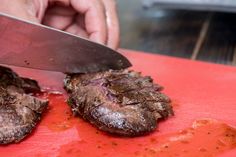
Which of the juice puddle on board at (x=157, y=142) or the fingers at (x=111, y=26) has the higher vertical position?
the fingers at (x=111, y=26)

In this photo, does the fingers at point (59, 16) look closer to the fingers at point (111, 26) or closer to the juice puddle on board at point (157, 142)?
the fingers at point (111, 26)

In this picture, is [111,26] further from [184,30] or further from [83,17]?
[184,30]

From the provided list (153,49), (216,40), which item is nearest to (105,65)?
(153,49)

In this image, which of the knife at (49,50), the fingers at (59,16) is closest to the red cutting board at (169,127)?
the knife at (49,50)

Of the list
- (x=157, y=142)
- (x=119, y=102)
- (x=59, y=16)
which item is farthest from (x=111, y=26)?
(x=157, y=142)

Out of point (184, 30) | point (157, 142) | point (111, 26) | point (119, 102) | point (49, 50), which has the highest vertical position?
point (184, 30)
